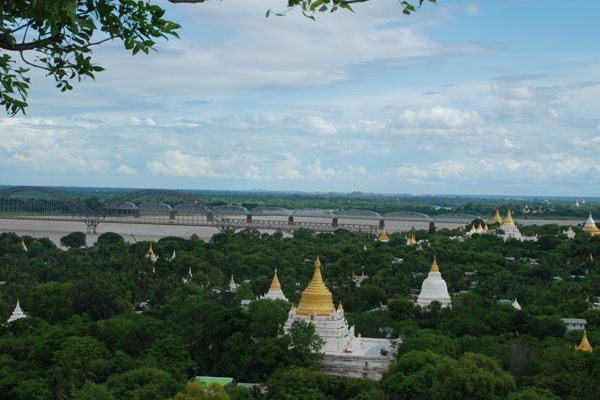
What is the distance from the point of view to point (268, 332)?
40688 millimetres

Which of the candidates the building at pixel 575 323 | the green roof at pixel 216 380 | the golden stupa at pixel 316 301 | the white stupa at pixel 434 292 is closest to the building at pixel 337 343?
the golden stupa at pixel 316 301

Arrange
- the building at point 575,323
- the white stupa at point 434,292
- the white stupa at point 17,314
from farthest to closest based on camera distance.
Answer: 1. the white stupa at point 434,292
2. the white stupa at point 17,314
3. the building at point 575,323

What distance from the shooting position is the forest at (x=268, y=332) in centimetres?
3216

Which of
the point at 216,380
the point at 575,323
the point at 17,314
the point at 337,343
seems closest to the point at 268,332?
the point at 337,343

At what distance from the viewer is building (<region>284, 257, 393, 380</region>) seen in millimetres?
38875

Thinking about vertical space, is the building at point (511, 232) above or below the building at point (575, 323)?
above

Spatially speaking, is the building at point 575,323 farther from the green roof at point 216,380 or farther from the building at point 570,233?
the building at point 570,233

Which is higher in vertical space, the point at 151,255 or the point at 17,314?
the point at 151,255

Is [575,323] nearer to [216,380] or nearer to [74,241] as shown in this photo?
[216,380]

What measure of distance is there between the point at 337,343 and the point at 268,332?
2856 millimetres

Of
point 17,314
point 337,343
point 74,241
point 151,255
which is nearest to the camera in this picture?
point 337,343

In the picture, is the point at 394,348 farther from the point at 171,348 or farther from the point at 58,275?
the point at 58,275

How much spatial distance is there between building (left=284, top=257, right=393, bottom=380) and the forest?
33.2 inches

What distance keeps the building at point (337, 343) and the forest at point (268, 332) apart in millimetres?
844
